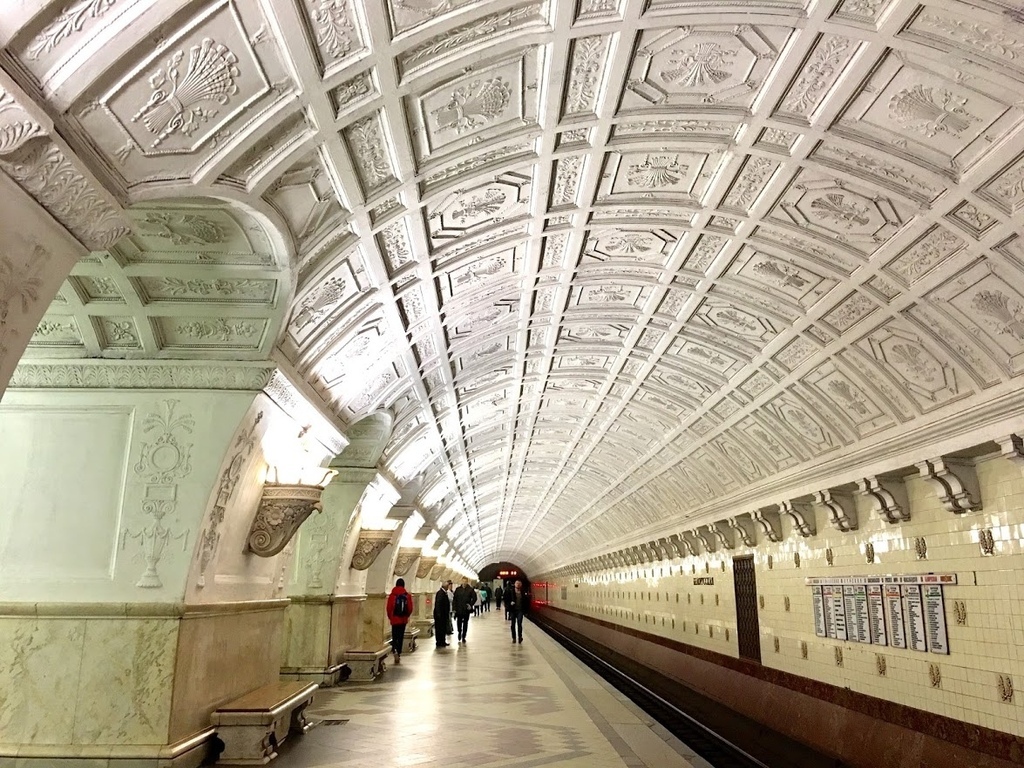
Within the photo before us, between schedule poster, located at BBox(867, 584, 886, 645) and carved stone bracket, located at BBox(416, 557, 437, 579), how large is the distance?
53.5ft

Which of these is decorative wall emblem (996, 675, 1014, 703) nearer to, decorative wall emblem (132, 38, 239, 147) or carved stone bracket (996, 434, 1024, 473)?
carved stone bracket (996, 434, 1024, 473)

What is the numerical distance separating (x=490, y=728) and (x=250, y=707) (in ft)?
9.58

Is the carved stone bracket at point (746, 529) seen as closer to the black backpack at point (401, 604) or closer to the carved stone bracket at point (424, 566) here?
the black backpack at point (401, 604)

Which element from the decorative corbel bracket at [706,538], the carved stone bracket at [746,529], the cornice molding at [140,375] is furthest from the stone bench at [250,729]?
the decorative corbel bracket at [706,538]

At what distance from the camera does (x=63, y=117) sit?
12.5ft

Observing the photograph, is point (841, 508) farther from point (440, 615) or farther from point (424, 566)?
point (424, 566)

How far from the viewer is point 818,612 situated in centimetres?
1220

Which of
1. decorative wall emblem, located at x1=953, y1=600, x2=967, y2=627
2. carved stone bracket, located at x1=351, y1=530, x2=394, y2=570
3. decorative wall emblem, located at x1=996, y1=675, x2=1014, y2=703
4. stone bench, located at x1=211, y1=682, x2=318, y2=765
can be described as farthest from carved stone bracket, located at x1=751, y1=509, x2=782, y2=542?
stone bench, located at x1=211, y1=682, x2=318, y2=765

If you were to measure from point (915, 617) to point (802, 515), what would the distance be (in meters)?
2.96

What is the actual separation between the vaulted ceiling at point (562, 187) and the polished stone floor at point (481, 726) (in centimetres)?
389

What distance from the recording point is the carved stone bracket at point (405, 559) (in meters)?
20.0

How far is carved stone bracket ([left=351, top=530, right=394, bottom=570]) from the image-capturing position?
46.2ft

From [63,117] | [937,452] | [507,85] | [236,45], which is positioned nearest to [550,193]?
[507,85]

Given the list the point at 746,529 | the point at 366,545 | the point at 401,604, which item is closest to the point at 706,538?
the point at 746,529
